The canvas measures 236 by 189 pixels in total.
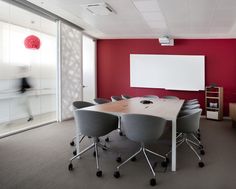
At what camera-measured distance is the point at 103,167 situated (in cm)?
317

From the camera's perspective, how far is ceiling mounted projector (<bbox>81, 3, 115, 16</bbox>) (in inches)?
177

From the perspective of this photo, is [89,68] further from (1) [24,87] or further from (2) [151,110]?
(2) [151,110]

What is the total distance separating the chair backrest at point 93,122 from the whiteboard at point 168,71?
16.8 ft

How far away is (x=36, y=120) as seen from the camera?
6.04 m

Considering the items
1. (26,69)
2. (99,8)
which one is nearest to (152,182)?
(99,8)

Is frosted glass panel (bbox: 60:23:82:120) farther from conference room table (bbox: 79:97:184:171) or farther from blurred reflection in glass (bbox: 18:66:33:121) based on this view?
conference room table (bbox: 79:97:184:171)

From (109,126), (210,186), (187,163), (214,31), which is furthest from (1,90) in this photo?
(214,31)

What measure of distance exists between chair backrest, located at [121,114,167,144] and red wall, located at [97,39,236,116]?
17.7ft

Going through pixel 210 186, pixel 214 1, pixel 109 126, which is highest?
pixel 214 1

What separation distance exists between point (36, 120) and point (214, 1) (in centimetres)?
515

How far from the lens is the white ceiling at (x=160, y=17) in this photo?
4.38 m

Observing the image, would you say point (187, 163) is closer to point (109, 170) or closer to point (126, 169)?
point (126, 169)

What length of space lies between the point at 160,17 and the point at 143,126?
11.2 feet

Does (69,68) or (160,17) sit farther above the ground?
(160,17)
